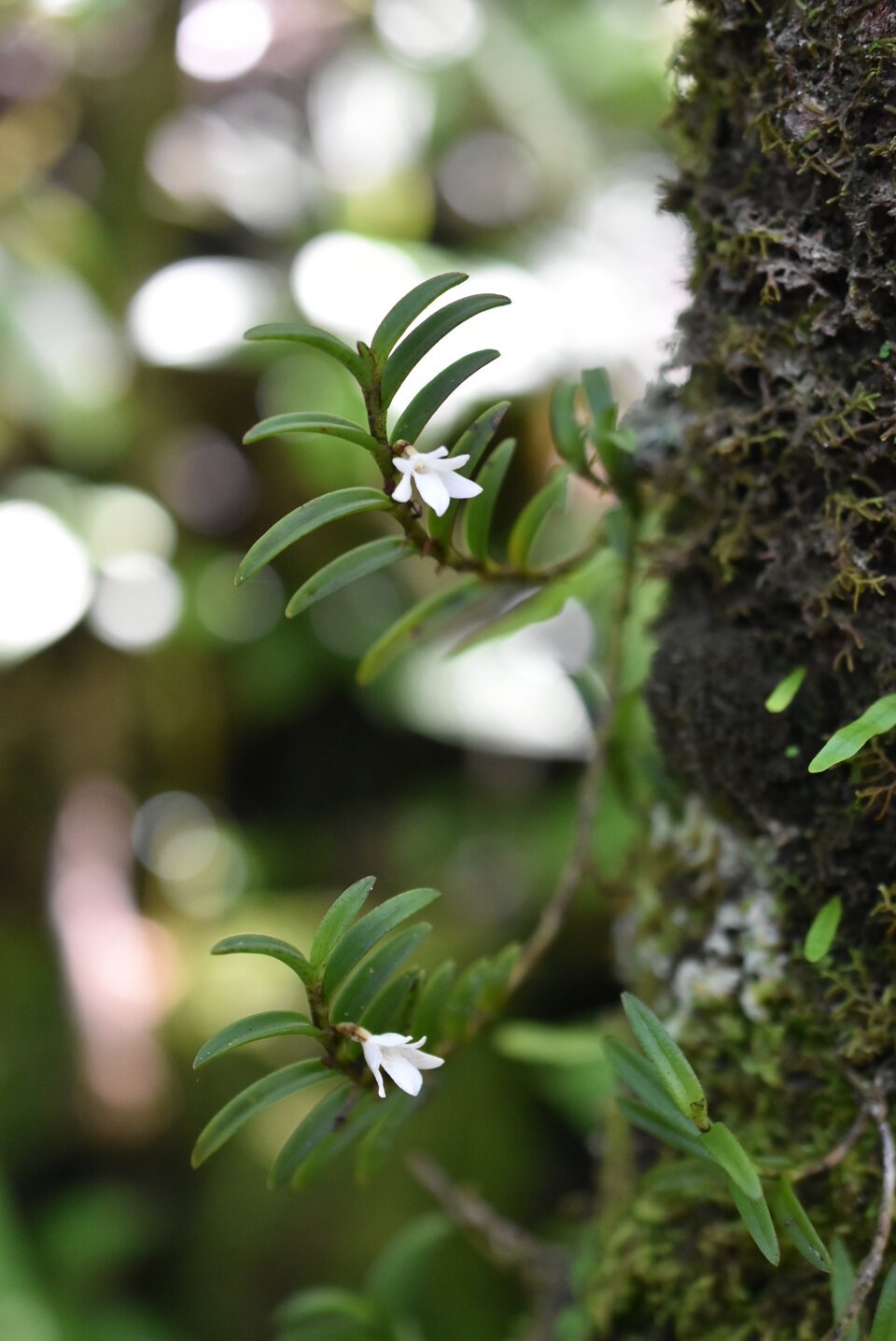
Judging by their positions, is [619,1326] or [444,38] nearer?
[619,1326]

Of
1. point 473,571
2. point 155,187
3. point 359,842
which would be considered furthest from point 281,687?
point 473,571

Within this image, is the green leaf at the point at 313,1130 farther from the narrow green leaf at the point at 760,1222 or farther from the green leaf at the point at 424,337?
the green leaf at the point at 424,337

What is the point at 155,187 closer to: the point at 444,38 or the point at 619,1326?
the point at 444,38

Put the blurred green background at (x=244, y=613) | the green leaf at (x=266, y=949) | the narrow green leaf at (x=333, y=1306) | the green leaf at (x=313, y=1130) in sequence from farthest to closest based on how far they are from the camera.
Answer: the blurred green background at (x=244, y=613) < the narrow green leaf at (x=333, y=1306) < the green leaf at (x=313, y=1130) < the green leaf at (x=266, y=949)

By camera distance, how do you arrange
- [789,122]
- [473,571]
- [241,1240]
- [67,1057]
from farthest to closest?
[67,1057]
[241,1240]
[473,571]
[789,122]

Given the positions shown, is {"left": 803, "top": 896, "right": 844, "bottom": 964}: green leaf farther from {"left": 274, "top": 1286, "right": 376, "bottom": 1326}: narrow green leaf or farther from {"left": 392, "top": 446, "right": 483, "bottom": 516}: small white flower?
{"left": 274, "top": 1286, "right": 376, "bottom": 1326}: narrow green leaf

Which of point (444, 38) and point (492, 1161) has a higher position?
point (444, 38)

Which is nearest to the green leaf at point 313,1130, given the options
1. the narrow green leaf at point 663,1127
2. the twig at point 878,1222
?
the narrow green leaf at point 663,1127
